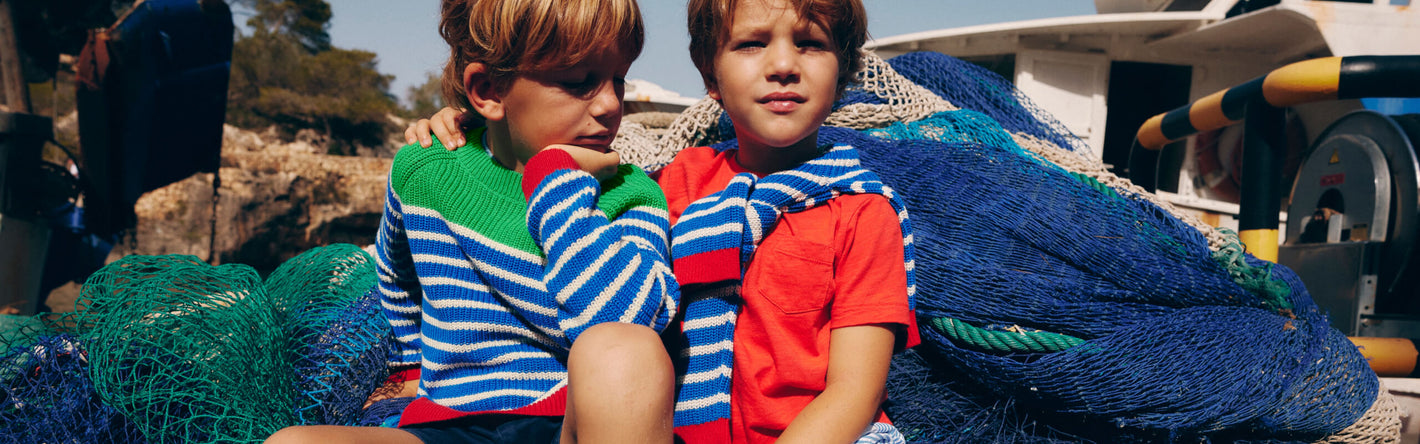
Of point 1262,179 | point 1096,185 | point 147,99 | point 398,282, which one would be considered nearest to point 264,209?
point 147,99

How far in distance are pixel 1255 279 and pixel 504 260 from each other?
1.75 meters

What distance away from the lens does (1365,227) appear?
11.7 ft

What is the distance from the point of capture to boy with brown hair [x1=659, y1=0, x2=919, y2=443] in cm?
118

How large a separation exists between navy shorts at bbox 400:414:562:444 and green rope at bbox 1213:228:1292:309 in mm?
1625

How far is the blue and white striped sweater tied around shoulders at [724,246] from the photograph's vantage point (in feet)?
3.91

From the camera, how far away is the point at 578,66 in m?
1.26

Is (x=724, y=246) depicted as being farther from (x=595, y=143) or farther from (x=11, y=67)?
(x=11, y=67)

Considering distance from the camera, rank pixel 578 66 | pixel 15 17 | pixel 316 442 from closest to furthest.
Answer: pixel 316 442 < pixel 578 66 < pixel 15 17

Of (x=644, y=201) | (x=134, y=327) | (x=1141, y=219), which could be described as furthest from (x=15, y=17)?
(x=1141, y=219)

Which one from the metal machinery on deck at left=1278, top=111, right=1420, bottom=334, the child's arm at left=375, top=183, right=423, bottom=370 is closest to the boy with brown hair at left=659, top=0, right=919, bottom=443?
the child's arm at left=375, top=183, right=423, bottom=370

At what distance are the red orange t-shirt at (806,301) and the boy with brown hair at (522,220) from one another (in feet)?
0.67

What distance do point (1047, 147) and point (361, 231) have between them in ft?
A: 38.1

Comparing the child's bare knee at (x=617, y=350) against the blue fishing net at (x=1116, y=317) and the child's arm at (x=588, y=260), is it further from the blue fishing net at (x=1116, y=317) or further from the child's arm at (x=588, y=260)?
the blue fishing net at (x=1116, y=317)

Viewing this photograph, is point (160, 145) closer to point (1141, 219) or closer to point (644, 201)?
point (644, 201)
